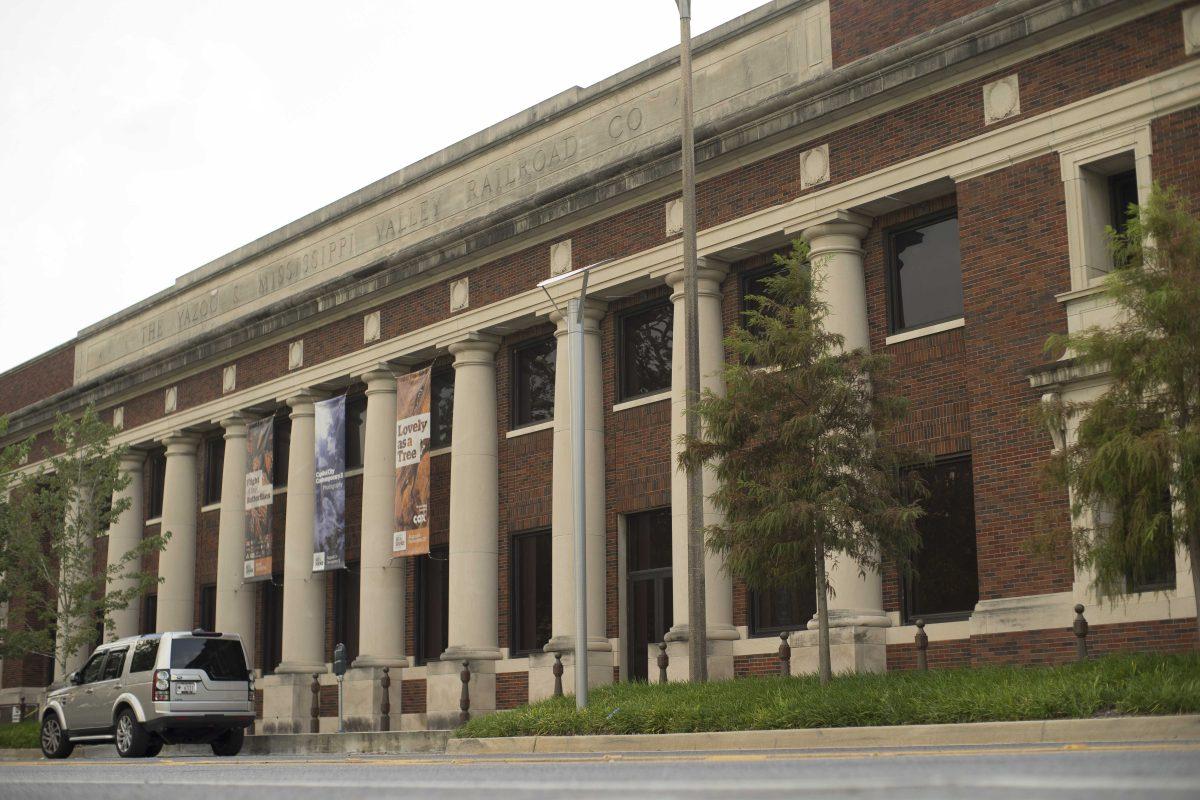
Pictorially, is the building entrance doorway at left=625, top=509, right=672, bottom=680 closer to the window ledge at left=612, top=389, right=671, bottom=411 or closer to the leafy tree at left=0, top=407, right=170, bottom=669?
the window ledge at left=612, top=389, right=671, bottom=411

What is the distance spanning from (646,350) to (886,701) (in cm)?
1256

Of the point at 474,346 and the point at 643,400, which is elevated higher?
the point at 474,346

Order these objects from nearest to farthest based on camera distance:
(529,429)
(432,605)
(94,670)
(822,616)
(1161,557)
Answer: (1161,557)
(822,616)
(94,670)
(529,429)
(432,605)

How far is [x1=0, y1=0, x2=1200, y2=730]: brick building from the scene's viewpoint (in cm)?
2067

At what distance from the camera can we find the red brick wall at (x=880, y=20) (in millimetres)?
23016

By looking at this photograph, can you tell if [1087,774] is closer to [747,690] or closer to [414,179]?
[747,690]

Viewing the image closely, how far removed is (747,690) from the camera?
19.2 meters

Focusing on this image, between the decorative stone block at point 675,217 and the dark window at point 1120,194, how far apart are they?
7566 millimetres

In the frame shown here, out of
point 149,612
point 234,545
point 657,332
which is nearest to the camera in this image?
point 657,332

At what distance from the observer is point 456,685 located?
28.4 meters

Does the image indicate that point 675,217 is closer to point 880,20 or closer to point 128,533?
point 880,20

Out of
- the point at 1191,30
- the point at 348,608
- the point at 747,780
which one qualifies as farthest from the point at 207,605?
the point at 747,780

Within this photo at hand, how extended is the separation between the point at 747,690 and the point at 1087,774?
11.5 meters

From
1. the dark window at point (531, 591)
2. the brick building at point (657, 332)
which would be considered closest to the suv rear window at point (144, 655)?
the brick building at point (657, 332)
